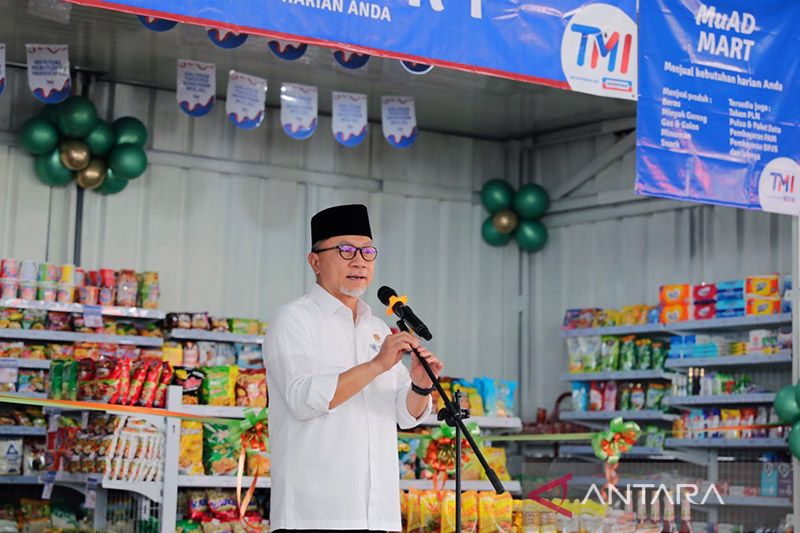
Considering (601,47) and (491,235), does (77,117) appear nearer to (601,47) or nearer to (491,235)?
(491,235)

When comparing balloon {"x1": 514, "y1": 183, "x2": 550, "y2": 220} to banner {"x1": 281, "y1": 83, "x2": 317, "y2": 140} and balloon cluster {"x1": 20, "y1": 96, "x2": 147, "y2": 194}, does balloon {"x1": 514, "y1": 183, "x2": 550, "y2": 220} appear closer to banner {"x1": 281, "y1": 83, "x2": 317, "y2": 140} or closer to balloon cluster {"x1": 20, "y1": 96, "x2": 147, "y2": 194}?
banner {"x1": 281, "y1": 83, "x2": 317, "y2": 140}

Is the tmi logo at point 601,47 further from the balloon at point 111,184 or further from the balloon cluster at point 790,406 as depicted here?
the balloon at point 111,184

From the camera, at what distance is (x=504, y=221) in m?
11.3

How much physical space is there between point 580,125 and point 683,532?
6.35 m

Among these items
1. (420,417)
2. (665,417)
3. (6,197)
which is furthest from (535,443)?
(420,417)

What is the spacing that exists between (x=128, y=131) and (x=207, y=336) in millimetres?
1594

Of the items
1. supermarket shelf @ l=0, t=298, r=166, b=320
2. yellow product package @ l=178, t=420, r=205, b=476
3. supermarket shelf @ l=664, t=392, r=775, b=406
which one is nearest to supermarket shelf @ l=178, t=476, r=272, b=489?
yellow product package @ l=178, t=420, r=205, b=476

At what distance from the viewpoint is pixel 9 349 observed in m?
8.70

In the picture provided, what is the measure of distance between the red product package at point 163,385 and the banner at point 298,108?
9.87ft

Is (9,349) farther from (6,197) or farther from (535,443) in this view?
(535,443)

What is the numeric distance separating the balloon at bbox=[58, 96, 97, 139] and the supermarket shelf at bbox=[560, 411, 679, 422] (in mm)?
4342

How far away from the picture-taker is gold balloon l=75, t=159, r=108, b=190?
9.25 metres

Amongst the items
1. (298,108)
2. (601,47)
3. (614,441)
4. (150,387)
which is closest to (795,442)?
(614,441)

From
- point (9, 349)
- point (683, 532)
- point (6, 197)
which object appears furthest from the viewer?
point (6, 197)
